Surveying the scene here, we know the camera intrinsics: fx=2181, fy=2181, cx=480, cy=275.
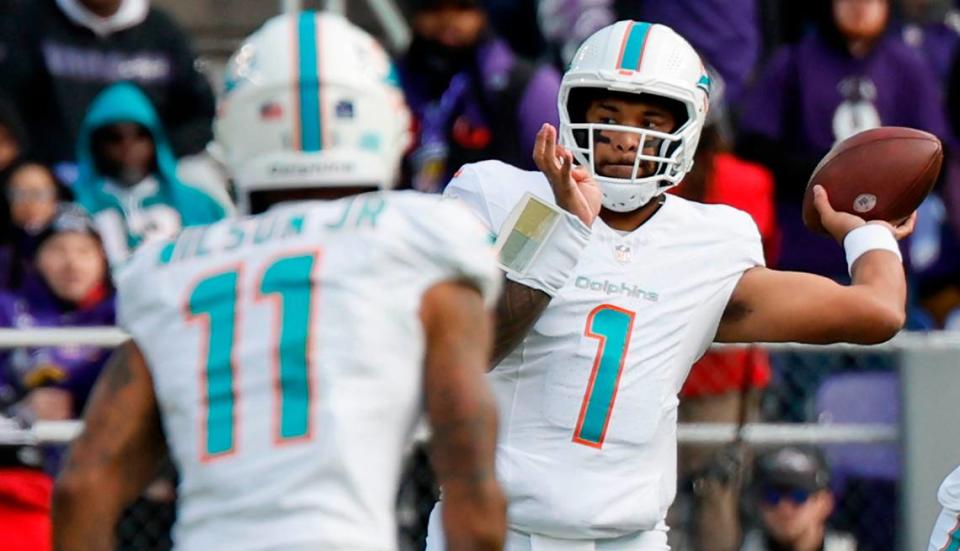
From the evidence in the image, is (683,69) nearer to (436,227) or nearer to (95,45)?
(436,227)

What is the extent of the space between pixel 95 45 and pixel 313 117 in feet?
15.3

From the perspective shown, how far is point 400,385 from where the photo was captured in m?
3.15

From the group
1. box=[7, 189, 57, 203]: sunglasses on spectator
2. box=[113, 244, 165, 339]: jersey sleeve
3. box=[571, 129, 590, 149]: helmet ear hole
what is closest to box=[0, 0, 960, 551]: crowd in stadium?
box=[7, 189, 57, 203]: sunglasses on spectator

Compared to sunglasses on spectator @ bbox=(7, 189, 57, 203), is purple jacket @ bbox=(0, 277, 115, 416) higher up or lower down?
lower down

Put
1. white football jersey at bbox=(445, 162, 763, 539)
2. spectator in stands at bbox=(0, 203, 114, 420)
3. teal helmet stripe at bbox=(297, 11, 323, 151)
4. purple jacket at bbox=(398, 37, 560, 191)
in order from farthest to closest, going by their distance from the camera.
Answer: purple jacket at bbox=(398, 37, 560, 191), spectator in stands at bbox=(0, 203, 114, 420), white football jersey at bbox=(445, 162, 763, 539), teal helmet stripe at bbox=(297, 11, 323, 151)

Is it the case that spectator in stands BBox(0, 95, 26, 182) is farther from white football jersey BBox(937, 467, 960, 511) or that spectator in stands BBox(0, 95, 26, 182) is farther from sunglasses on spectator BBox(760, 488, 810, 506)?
white football jersey BBox(937, 467, 960, 511)

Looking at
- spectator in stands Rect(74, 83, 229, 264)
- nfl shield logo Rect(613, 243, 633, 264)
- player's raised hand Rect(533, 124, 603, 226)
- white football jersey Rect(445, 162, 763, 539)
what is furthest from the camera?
spectator in stands Rect(74, 83, 229, 264)

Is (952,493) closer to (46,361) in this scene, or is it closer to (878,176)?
(878,176)

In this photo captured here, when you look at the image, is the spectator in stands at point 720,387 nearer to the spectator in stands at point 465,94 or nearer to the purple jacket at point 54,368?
the spectator in stands at point 465,94

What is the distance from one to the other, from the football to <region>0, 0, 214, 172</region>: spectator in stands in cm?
332

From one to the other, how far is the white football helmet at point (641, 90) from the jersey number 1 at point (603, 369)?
0.80 ft

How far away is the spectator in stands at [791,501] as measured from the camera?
6.82 m

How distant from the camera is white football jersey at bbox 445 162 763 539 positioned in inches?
180

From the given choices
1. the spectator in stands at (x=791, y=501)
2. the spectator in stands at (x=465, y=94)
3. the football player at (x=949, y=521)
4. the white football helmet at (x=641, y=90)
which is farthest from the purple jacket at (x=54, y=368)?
the football player at (x=949, y=521)
